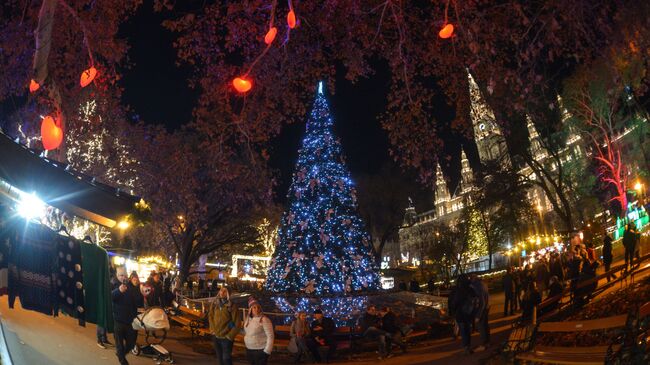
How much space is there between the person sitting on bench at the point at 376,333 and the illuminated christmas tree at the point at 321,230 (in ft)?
21.2

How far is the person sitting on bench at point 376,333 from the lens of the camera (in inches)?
462

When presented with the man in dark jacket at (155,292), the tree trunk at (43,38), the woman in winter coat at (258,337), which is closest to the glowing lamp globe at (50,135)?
the tree trunk at (43,38)

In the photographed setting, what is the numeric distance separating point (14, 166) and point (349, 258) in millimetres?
14948

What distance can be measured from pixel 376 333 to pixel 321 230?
307 inches

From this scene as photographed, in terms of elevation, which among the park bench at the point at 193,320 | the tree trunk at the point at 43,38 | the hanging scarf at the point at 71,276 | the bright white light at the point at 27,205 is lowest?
the park bench at the point at 193,320

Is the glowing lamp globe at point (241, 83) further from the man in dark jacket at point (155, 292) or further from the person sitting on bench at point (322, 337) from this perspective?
the man in dark jacket at point (155, 292)

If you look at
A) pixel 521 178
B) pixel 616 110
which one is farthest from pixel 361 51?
pixel 616 110

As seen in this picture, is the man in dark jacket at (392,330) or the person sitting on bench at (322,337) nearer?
the person sitting on bench at (322,337)

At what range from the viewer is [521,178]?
1371 inches

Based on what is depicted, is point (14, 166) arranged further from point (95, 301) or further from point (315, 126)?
point (315, 126)

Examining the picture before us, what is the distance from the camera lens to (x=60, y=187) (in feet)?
17.3

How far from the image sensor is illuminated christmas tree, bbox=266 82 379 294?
18844 millimetres

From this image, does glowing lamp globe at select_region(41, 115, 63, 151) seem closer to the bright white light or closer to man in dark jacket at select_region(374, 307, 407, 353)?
the bright white light

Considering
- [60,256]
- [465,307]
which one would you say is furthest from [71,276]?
[465,307]
